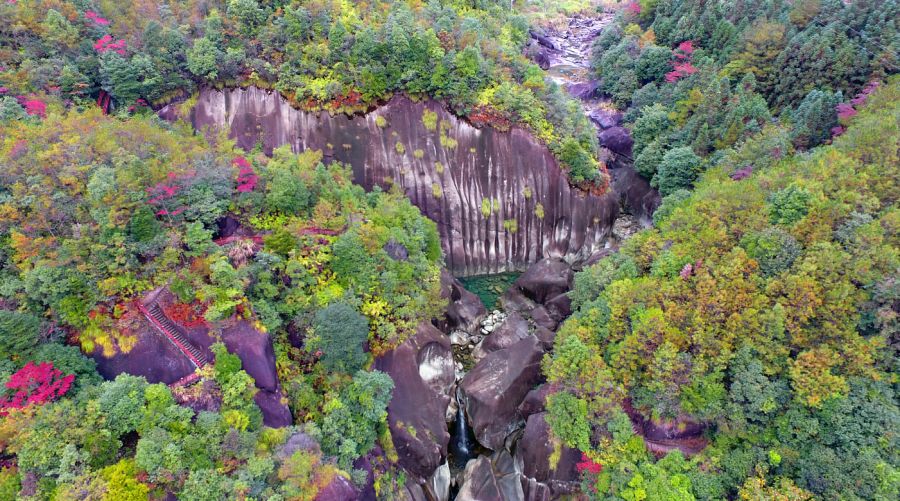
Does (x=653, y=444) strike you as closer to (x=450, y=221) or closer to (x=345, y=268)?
(x=345, y=268)

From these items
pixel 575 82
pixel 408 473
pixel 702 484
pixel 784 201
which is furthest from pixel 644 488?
pixel 575 82

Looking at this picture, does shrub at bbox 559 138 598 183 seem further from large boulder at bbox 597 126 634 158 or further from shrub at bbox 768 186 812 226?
shrub at bbox 768 186 812 226

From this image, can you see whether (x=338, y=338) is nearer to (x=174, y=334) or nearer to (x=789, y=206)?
(x=174, y=334)

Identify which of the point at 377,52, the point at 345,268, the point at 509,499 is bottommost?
the point at 509,499

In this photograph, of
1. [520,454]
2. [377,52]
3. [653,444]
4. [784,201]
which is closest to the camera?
[653,444]

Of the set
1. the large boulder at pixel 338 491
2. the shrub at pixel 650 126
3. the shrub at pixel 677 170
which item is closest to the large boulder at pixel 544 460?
the large boulder at pixel 338 491

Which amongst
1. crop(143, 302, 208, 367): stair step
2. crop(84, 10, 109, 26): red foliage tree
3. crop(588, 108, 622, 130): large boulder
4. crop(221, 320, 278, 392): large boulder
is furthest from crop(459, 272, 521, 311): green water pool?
crop(84, 10, 109, 26): red foliage tree

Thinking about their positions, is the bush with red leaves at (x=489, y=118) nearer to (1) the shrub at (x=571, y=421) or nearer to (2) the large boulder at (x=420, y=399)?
(2) the large boulder at (x=420, y=399)

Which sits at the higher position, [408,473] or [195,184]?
[195,184]
